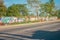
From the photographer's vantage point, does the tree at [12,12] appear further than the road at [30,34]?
Yes

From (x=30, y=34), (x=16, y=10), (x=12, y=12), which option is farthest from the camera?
(x=16, y=10)

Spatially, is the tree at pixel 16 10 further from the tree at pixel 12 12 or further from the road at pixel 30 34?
the road at pixel 30 34

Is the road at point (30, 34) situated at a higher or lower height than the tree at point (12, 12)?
lower

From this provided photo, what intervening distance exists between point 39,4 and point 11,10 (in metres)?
12.3

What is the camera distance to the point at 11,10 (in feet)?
260

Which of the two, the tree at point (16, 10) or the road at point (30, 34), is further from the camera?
the tree at point (16, 10)

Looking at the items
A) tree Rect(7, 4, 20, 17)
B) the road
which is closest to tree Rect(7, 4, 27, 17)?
tree Rect(7, 4, 20, 17)

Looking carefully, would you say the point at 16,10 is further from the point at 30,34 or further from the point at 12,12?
the point at 30,34

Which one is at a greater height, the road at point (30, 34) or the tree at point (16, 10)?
the tree at point (16, 10)

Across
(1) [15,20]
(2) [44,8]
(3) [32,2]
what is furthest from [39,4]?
(1) [15,20]

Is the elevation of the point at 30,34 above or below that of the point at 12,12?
below

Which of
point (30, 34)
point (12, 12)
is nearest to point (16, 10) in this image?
point (12, 12)

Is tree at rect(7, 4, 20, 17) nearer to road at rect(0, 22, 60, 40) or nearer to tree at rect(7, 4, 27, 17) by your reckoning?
tree at rect(7, 4, 27, 17)

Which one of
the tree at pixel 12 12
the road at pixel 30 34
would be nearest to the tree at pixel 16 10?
the tree at pixel 12 12
